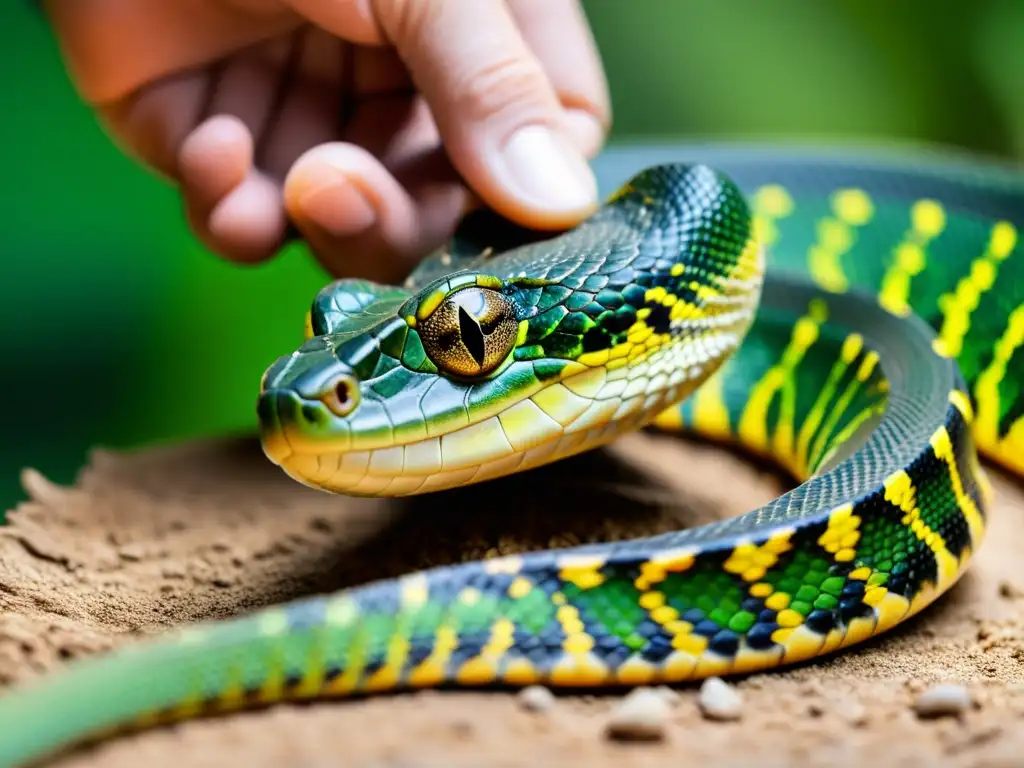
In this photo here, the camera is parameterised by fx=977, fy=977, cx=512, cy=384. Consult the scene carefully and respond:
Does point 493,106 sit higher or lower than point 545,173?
higher

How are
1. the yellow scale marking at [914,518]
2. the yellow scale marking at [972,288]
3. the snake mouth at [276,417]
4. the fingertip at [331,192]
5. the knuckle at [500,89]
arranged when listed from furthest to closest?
the yellow scale marking at [972,288]
the fingertip at [331,192]
the knuckle at [500,89]
the yellow scale marking at [914,518]
the snake mouth at [276,417]

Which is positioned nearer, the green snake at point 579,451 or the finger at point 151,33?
the green snake at point 579,451

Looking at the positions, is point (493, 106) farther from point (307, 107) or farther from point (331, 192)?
point (307, 107)

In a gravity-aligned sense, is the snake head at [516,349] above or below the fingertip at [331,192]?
below

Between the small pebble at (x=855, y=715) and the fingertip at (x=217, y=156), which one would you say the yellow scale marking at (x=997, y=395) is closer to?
the small pebble at (x=855, y=715)

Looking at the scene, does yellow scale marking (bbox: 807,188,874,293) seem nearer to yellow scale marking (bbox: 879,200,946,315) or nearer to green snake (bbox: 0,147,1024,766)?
yellow scale marking (bbox: 879,200,946,315)

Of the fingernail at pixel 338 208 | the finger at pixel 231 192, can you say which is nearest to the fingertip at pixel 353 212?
the fingernail at pixel 338 208

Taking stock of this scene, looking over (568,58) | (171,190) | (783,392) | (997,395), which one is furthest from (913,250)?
(171,190)
